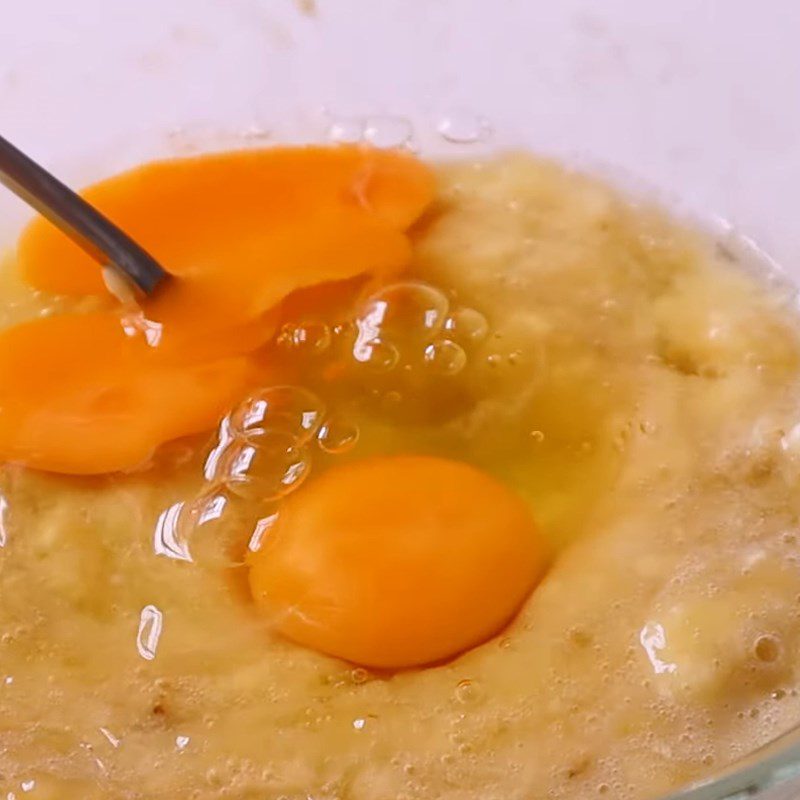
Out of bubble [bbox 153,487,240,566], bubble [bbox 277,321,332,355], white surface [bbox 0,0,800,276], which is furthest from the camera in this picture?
white surface [bbox 0,0,800,276]

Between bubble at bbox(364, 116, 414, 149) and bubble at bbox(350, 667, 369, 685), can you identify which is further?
bubble at bbox(364, 116, 414, 149)

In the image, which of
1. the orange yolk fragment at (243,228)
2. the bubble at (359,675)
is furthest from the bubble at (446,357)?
the bubble at (359,675)

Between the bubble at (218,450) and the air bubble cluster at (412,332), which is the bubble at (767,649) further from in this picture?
the bubble at (218,450)

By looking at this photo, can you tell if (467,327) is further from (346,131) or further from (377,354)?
(346,131)

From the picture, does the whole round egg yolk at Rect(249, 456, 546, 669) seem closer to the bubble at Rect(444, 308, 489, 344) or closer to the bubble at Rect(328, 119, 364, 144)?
the bubble at Rect(444, 308, 489, 344)

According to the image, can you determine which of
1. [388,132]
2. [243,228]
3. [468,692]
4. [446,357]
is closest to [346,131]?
[388,132]

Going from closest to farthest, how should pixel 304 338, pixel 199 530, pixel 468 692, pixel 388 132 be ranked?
1. pixel 468 692
2. pixel 199 530
3. pixel 304 338
4. pixel 388 132

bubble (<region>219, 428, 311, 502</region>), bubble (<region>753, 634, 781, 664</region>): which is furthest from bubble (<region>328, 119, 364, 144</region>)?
bubble (<region>753, 634, 781, 664</region>)

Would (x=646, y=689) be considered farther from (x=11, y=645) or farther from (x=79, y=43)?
(x=79, y=43)
